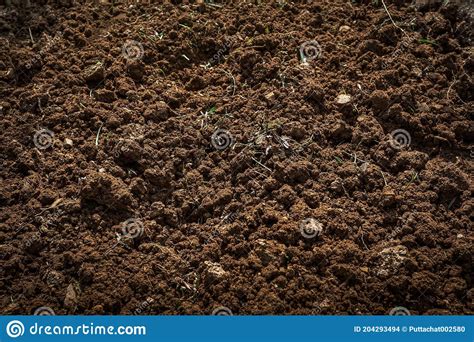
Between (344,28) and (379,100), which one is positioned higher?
(344,28)

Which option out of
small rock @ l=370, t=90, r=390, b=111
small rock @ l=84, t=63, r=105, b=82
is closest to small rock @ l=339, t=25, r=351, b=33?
small rock @ l=370, t=90, r=390, b=111

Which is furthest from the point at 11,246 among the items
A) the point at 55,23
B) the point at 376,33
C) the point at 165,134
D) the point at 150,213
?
the point at 376,33

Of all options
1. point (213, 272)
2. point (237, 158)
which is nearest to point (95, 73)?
point (237, 158)

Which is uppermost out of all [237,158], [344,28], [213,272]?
[344,28]

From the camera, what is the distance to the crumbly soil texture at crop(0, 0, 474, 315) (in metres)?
3.20

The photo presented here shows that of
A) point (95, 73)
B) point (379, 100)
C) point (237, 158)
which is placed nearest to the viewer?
point (237, 158)

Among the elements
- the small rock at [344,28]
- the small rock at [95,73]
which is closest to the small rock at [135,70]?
the small rock at [95,73]

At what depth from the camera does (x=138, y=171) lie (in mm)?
3576

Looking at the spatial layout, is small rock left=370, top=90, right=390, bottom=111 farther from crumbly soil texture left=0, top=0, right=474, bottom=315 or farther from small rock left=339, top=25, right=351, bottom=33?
small rock left=339, top=25, right=351, bottom=33

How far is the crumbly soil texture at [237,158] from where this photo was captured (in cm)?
320

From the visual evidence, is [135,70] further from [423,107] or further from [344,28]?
[423,107]

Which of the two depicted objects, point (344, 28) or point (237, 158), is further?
point (344, 28)

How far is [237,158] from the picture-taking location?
A: 3586 mm

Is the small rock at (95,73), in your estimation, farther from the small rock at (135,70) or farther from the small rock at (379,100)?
the small rock at (379,100)
